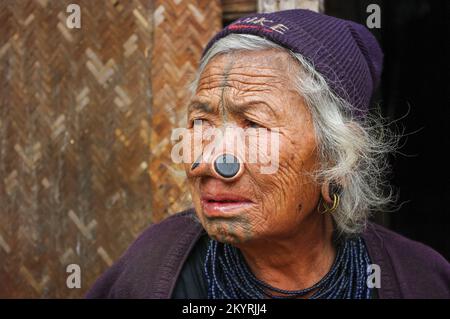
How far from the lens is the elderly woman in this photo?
166 centimetres

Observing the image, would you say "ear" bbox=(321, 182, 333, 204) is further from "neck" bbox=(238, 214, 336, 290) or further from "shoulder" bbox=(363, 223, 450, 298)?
"shoulder" bbox=(363, 223, 450, 298)

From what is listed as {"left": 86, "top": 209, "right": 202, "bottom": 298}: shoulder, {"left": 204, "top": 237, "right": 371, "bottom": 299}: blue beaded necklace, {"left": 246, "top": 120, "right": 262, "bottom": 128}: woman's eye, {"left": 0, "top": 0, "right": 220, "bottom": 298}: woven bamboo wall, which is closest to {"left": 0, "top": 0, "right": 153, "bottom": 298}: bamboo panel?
{"left": 0, "top": 0, "right": 220, "bottom": 298}: woven bamboo wall

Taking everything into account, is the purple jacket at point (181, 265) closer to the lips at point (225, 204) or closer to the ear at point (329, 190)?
the ear at point (329, 190)

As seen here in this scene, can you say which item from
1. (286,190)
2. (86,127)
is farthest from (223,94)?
(86,127)

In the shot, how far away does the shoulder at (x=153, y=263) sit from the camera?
189 cm

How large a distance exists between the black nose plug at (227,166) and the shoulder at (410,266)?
25.5 inches

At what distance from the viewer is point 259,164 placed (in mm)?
1623

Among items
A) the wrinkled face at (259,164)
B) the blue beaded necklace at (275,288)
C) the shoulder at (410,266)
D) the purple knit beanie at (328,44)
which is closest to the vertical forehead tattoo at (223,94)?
the wrinkled face at (259,164)

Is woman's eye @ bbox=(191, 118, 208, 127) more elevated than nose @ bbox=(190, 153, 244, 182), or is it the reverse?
woman's eye @ bbox=(191, 118, 208, 127)

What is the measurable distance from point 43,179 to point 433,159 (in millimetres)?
2266

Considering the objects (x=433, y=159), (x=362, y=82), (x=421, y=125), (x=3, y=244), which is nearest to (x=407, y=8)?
(x=421, y=125)

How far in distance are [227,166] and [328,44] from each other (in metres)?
0.55

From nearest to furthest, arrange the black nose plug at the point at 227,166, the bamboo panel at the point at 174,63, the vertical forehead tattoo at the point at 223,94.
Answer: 1. the black nose plug at the point at 227,166
2. the vertical forehead tattoo at the point at 223,94
3. the bamboo panel at the point at 174,63

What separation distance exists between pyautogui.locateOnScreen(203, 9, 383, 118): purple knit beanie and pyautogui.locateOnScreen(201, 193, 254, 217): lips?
1.58 ft
